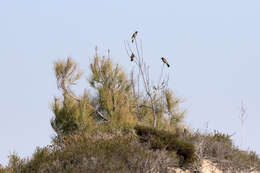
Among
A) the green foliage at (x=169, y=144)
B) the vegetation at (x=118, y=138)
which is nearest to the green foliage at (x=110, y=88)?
the vegetation at (x=118, y=138)

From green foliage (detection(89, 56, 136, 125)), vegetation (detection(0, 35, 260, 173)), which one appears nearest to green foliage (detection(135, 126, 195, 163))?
vegetation (detection(0, 35, 260, 173))

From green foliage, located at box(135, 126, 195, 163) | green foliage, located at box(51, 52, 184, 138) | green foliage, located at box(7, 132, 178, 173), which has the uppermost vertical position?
green foliage, located at box(51, 52, 184, 138)

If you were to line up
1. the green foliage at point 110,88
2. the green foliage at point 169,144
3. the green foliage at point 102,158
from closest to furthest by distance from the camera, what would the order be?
1. the green foliage at point 102,158
2. the green foliage at point 169,144
3. the green foliage at point 110,88

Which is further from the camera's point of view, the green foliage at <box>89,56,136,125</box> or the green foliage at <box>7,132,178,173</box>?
the green foliage at <box>89,56,136,125</box>

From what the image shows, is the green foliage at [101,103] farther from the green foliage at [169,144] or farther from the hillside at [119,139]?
the green foliage at [169,144]

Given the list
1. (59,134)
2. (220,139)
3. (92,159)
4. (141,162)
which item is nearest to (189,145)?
(141,162)

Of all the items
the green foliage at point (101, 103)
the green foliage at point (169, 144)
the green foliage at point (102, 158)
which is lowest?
the green foliage at point (102, 158)

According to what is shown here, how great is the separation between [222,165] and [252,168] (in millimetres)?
1210

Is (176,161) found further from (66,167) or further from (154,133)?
(66,167)

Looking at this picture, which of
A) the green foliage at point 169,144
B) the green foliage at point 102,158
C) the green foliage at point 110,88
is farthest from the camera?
the green foliage at point 110,88

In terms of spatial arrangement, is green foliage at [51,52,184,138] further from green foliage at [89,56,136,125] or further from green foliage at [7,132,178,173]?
green foliage at [7,132,178,173]

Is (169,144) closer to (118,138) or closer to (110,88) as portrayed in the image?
(118,138)

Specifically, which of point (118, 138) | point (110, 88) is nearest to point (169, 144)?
point (118, 138)

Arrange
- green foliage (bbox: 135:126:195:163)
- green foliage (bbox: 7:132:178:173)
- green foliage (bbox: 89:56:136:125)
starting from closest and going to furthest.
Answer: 1. green foliage (bbox: 7:132:178:173)
2. green foliage (bbox: 135:126:195:163)
3. green foliage (bbox: 89:56:136:125)
